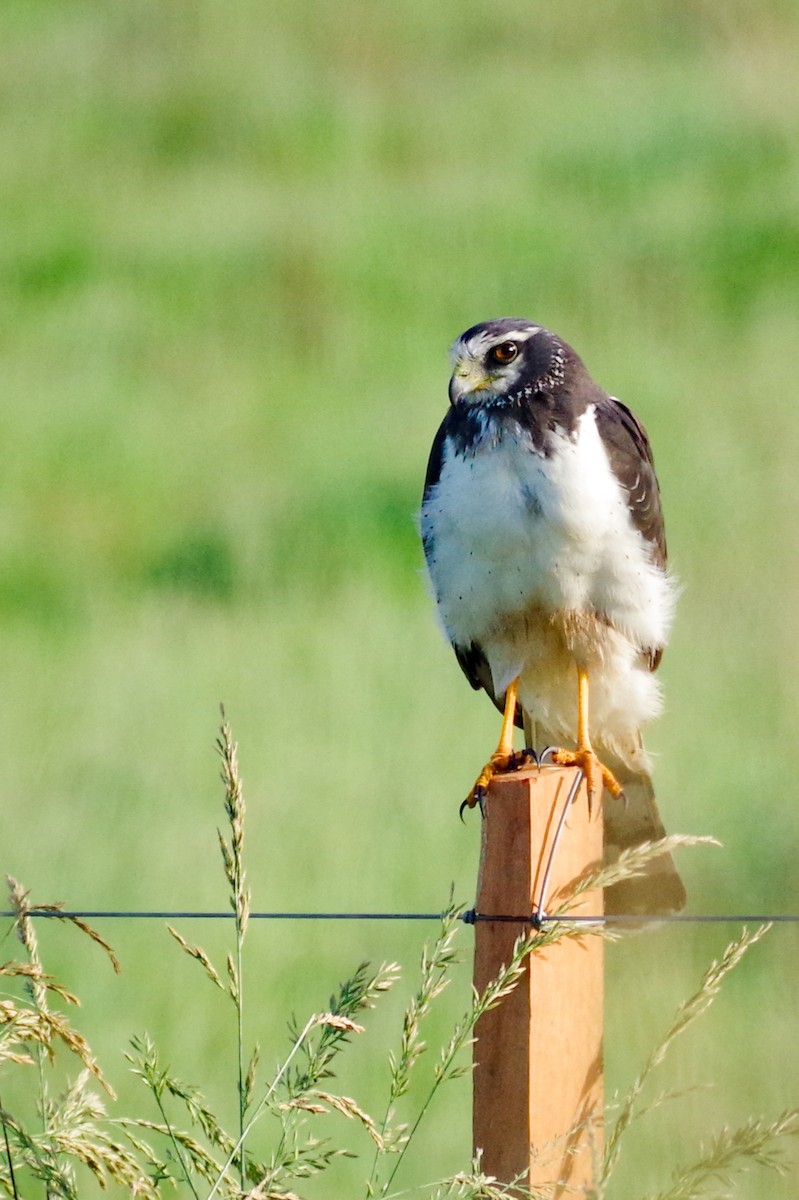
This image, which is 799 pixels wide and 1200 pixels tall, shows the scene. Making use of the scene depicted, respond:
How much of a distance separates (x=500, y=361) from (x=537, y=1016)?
83.8 inches

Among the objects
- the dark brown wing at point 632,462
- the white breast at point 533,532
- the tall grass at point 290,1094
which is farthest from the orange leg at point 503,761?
the tall grass at point 290,1094

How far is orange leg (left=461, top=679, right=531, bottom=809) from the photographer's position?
3.44m

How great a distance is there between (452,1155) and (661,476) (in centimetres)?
474

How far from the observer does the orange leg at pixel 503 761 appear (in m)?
3.44

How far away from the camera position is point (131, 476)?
10414mm

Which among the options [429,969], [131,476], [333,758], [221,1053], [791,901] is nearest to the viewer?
[429,969]

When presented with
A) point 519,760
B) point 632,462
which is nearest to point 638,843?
point 519,760

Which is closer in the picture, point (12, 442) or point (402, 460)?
point (402, 460)

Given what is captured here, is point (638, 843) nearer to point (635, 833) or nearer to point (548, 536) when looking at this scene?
point (635, 833)

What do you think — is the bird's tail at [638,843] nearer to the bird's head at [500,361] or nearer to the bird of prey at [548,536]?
the bird of prey at [548,536]

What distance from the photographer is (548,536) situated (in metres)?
4.00

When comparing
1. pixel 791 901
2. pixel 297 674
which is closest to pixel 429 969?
pixel 791 901

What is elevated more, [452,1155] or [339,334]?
[339,334]

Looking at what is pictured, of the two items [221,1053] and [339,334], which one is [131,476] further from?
[221,1053]
